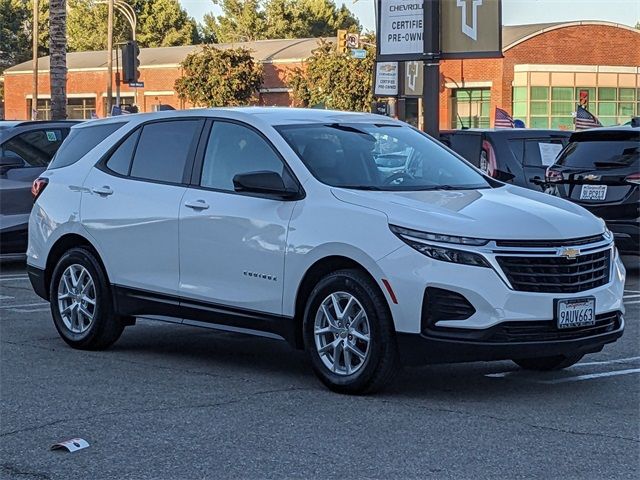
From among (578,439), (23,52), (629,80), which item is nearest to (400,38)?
(578,439)

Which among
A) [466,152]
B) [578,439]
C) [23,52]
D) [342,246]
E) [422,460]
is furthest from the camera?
[23,52]

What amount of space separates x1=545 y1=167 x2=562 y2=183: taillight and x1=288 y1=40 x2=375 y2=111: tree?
145ft

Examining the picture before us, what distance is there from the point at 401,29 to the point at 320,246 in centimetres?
952

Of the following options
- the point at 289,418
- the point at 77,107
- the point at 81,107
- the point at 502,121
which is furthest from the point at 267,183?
the point at 77,107

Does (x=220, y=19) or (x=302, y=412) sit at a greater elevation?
(x=220, y=19)

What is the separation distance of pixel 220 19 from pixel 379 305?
10872 cm

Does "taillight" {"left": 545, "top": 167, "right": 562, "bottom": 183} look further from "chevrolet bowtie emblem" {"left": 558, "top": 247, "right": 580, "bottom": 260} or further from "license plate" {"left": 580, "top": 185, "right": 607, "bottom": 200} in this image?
"chevrolet bowtie emblem" {"left": 558, "top": 247, "right": 580, "bottom": 260}

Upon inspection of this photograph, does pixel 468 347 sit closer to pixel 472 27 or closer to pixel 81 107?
pixel 472 27

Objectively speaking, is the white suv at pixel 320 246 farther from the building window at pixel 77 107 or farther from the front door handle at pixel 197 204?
the building window at pixel 77 107

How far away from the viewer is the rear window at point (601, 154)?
14.0 metres

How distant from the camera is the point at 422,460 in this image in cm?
578

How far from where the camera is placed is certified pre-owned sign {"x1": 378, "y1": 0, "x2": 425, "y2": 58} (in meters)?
16.2

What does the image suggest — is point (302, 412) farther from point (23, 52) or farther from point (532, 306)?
point (23, 52)

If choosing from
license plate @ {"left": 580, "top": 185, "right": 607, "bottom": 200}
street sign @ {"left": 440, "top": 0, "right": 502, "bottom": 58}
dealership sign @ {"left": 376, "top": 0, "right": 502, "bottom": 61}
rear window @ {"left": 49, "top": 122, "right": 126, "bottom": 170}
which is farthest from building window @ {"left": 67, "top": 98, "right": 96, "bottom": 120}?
rear window @ {"left": 49, "top": 122, "right": 126, "bottom": 170}
